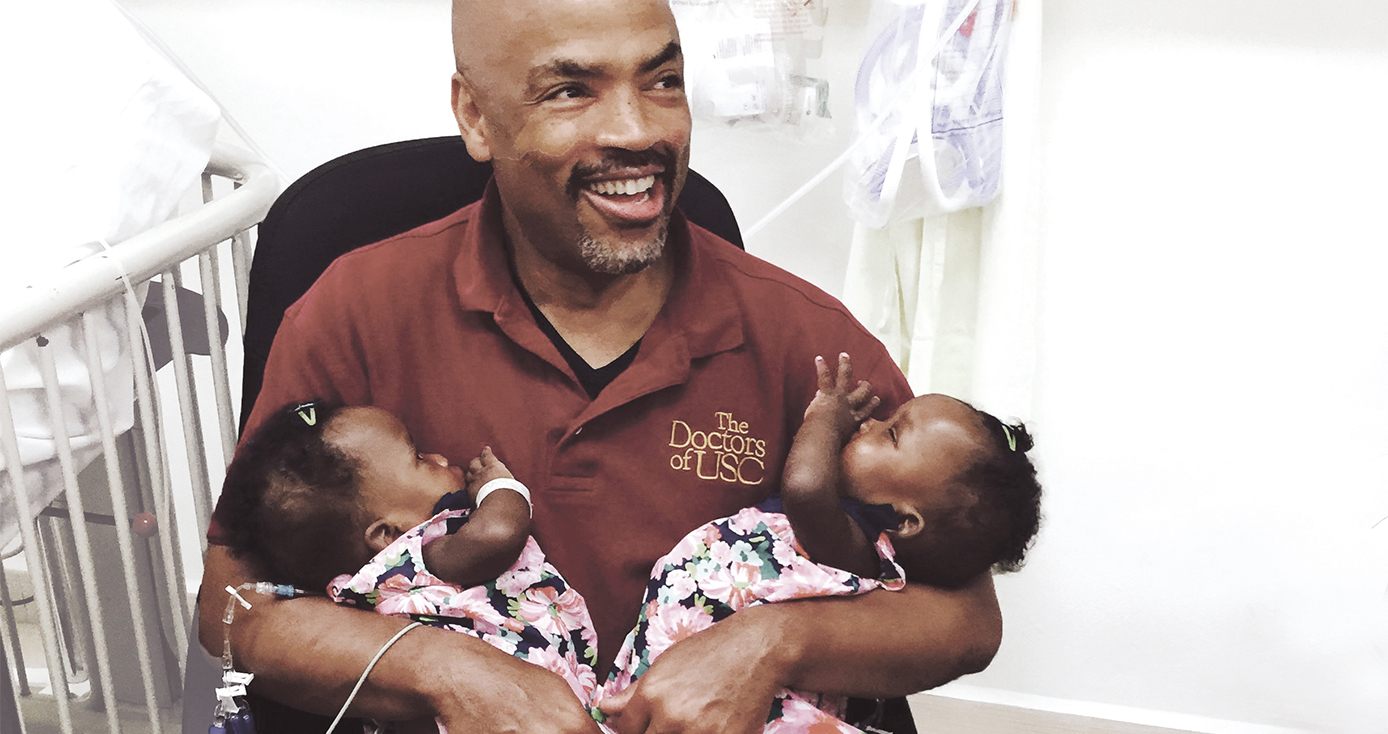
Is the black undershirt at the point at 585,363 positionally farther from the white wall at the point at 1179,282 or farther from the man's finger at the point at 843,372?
the white wall at the point at 1179,282

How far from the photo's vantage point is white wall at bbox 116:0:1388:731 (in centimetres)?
169

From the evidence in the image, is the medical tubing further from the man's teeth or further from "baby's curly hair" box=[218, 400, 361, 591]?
"baby's curly hair" box=[218, 400, 361, 591]

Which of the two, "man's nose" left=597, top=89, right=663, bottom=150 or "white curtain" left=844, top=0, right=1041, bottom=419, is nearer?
"man's nose" left=597, top=89, right=663, bottom=150

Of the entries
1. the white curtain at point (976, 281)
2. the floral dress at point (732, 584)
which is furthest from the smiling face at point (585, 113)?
the white curtain at point (976, 281)

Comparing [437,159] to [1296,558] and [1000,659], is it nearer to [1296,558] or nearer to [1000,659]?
[1000,659]

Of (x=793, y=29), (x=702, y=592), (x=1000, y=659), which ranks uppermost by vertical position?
(x=793, y=29)

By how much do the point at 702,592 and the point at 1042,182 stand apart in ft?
3.37

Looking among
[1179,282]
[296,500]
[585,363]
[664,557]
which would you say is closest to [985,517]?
[664,557]

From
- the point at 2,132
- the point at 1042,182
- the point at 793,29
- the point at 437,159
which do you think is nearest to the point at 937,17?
the point at 793,29

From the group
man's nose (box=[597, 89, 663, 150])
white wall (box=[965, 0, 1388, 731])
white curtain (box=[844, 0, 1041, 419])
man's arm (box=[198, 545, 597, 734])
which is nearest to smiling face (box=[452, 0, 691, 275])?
man's nose (box=[597, 89, 663, 150])

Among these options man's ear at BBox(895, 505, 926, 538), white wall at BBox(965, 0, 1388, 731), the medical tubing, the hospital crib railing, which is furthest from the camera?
white wall at BBox(965, 0, 1388, 731)

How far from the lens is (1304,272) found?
175 cm

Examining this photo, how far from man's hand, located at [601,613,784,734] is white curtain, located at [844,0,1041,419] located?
76 centimetres

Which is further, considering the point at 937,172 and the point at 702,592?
the point at 937,172
